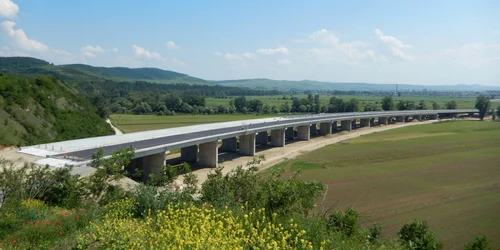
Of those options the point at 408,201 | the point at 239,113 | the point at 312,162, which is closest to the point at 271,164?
the point at 312,162

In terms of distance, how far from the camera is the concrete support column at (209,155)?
140ft

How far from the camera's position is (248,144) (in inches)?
1996

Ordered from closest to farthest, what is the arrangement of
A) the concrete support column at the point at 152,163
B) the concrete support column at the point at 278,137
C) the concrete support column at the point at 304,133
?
the concrete support column at the point at 152,163 → the concrete support column at the point at 278,137 → the concrete support column at the point at 304,133

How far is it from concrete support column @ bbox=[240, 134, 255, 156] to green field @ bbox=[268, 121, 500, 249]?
22.6 feet

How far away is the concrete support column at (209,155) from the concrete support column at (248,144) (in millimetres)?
8432

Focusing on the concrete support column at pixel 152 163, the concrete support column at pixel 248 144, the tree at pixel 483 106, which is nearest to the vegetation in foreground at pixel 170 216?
the concrete support column at pixel 152 163

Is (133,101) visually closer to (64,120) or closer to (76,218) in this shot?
(64,120)

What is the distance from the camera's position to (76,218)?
11.7m

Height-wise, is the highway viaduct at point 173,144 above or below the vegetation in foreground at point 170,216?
below

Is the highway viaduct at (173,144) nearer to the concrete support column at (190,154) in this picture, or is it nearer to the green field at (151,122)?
the concrete support column at (190,154)

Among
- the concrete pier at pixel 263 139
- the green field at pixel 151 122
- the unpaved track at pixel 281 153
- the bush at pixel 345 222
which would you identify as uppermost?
the bush at pixel 345 222

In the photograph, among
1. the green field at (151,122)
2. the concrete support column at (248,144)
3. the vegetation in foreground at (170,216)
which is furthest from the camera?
the green field at (151,122)

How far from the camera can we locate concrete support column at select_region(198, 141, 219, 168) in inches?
1682

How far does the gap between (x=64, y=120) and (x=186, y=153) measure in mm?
16104
